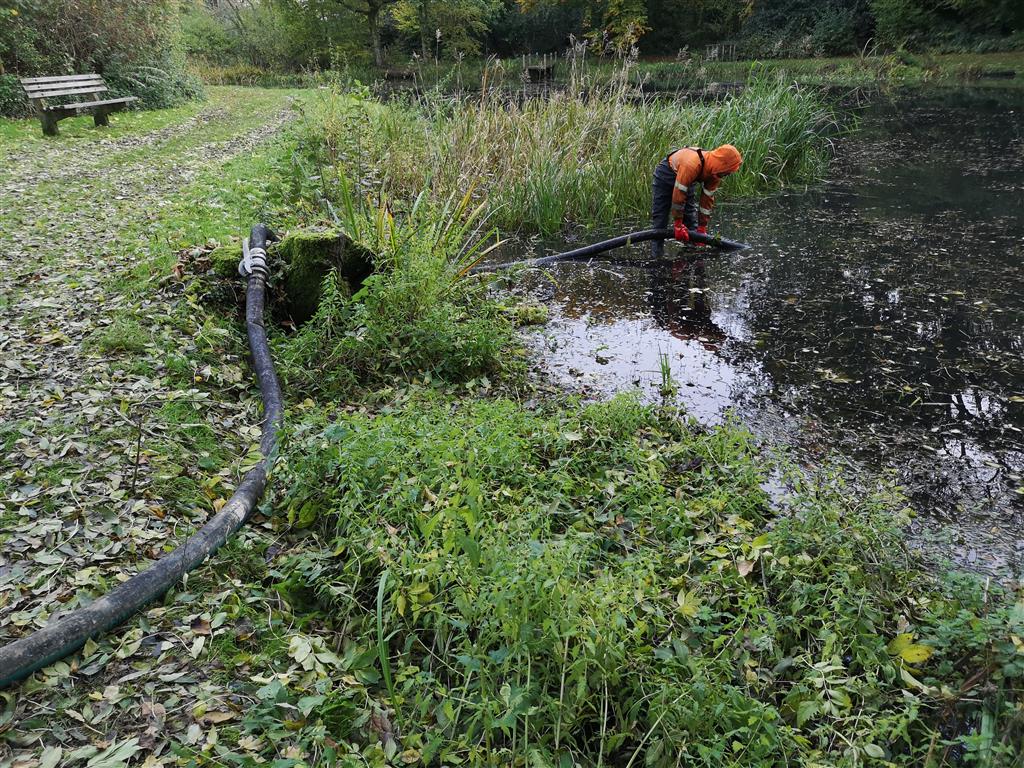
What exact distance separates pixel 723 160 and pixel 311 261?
3.96 m

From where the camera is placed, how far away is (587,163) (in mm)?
7914

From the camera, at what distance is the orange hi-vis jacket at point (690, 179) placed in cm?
631

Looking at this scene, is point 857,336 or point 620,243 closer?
point 857,336

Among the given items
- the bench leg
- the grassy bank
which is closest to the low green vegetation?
the bench leg

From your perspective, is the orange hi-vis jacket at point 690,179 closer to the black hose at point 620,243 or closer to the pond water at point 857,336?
the black hose at point 620,243

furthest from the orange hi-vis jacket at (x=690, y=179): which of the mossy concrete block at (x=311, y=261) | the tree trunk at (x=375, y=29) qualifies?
the tree trunk at (x=375, y=29)

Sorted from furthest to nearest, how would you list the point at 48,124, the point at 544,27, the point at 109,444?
1. the point at 544,27
2. the point at 48,124
3. the point at 109,444

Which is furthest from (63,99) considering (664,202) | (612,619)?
(612,619)

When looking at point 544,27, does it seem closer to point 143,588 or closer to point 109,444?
point 109,444

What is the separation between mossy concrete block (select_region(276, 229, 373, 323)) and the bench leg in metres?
8.56

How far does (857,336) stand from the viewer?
512 centimetres

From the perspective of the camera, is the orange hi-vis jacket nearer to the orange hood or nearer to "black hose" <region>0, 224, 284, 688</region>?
the orange hood

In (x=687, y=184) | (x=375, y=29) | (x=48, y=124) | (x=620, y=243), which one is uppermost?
(x=375, y=29)

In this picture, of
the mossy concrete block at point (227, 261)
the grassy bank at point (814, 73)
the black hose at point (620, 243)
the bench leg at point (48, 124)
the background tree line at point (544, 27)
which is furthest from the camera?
the background tree line at point (544, 27)
